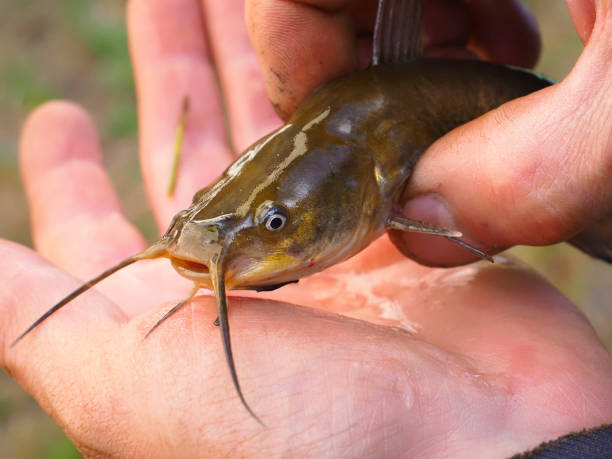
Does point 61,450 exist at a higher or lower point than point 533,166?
lower

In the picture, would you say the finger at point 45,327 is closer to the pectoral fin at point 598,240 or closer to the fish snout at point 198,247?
the fish snout at point 198,247

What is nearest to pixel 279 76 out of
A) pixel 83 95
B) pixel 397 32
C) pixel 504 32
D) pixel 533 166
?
pixel 397 32

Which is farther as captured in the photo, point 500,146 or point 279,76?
point 279,76

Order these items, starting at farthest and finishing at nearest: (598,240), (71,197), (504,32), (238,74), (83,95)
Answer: (83,95) → (238,74) → (504,32) → (71,197) → (598,240)

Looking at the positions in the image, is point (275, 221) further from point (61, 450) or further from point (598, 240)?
point (61, 450)

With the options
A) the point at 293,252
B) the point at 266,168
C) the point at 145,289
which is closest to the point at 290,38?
the point at 266,168

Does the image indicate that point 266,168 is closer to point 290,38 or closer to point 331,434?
point 290,38
